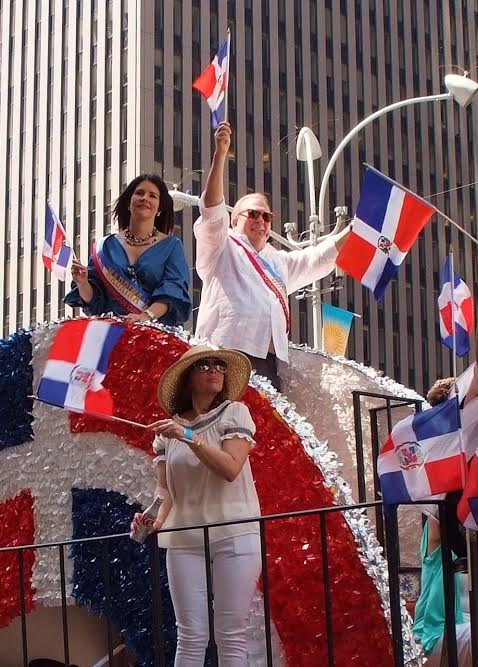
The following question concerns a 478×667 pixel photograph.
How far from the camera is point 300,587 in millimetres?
4980

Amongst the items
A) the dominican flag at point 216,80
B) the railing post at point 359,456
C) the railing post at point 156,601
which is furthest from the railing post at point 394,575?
the dominican flag at point 216,80

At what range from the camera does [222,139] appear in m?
5.72

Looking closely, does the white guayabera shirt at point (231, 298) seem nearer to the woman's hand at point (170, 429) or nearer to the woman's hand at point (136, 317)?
the woman's hand at point (136, 317)

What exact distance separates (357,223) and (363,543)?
2.02 meters

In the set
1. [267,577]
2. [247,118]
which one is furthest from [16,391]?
[247,118]

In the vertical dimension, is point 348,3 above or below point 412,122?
above

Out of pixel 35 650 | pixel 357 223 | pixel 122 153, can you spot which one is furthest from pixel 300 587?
pixel 122 153

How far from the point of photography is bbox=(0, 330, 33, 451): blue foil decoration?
5.85 metres

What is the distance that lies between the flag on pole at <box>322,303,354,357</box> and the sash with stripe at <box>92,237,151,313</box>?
11.9ft

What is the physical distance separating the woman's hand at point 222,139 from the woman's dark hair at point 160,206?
0.59 metres

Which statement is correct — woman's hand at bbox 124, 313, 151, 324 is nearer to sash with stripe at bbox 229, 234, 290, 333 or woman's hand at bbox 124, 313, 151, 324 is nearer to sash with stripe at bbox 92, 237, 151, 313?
sash with stripe at bbox 92, 237, 151, 313

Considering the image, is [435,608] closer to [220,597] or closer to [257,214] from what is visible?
[220,597]

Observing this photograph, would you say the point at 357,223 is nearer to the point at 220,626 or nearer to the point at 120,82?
the point at 220,626

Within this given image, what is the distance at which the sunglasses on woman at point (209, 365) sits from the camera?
4.92 m
